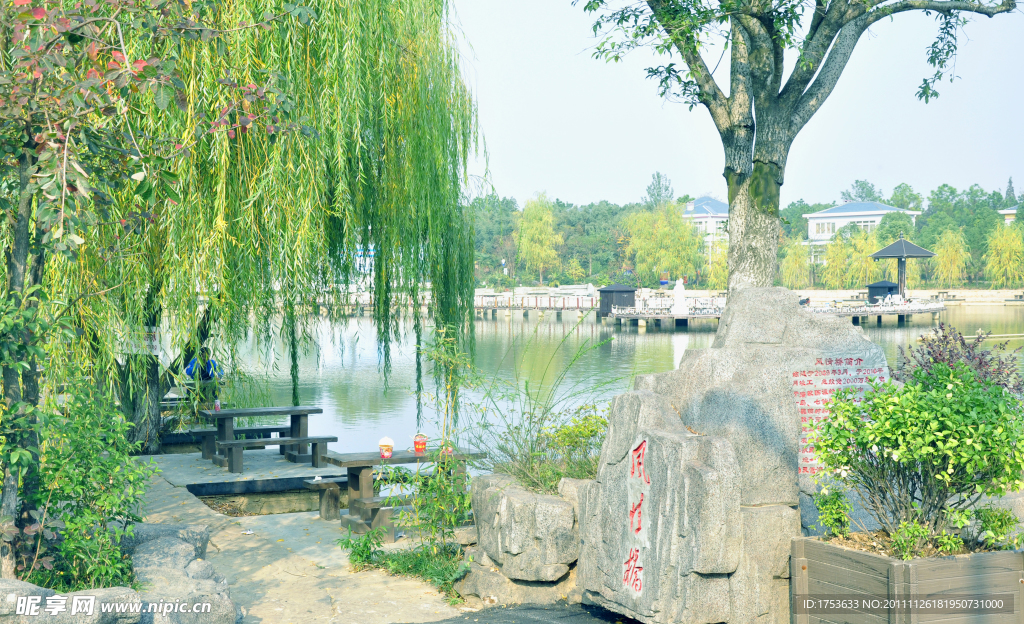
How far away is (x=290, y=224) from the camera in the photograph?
4.55 meters

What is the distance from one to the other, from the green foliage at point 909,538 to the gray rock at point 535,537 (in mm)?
1611

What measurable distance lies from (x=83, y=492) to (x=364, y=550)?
6.23 ft

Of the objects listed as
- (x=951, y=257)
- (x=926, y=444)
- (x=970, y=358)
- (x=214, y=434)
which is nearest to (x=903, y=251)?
(x=951, y=257)

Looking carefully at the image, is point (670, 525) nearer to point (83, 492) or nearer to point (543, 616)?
point (543, 616)

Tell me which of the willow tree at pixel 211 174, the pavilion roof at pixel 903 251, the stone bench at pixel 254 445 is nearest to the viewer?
the willow tree at pixel 211 174

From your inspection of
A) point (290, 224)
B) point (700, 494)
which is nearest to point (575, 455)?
point (700, 494)

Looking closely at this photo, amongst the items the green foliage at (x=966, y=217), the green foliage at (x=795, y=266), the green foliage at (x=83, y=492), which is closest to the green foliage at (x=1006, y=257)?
the green foliage at (x=966, y=217)

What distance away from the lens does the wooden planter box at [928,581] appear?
288cm

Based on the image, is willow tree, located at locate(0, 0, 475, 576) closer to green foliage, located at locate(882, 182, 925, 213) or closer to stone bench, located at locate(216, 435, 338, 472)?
stone bench, located at locate(216, 435, 338, 472)

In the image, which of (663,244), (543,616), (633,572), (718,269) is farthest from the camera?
(663,244)

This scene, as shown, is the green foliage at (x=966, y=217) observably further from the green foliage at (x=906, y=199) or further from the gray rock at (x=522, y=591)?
the gray rock at (x=522, y=591)

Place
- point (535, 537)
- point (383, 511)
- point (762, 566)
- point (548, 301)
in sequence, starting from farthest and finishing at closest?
point (548, 301) → point (383, 511) → point (535, 537) → point (762, 566)

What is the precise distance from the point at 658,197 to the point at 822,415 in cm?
7290

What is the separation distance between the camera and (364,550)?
15.6ft
